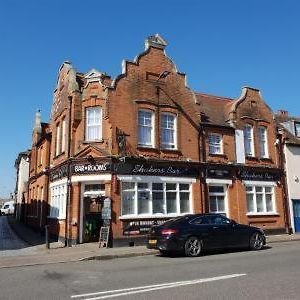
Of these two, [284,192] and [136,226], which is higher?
[284,192]

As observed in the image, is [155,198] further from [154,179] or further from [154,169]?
[154,169]

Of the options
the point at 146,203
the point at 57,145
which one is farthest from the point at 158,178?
the point at 57,145

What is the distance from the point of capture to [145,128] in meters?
20.9

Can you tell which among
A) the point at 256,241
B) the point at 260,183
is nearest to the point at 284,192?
the point at 260,183

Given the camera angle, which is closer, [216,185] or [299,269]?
[299,269]

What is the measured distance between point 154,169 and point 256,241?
20.9 ft

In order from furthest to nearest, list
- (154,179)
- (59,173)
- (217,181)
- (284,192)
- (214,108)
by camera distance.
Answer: (214,108) → (284,192) → (217,181) → (59,173) → (154,179)

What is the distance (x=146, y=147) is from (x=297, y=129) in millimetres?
14187

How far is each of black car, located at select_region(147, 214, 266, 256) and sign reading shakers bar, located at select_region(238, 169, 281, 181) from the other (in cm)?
744

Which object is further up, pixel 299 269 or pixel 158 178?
pixel 158 178

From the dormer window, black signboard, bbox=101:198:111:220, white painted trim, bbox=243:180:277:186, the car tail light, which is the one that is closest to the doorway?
white painted trim, bbox=243:180:277:186

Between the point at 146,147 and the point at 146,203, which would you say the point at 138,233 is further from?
the point at 146,147

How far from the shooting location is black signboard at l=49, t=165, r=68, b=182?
2050 cm

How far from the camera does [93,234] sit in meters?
20.6
